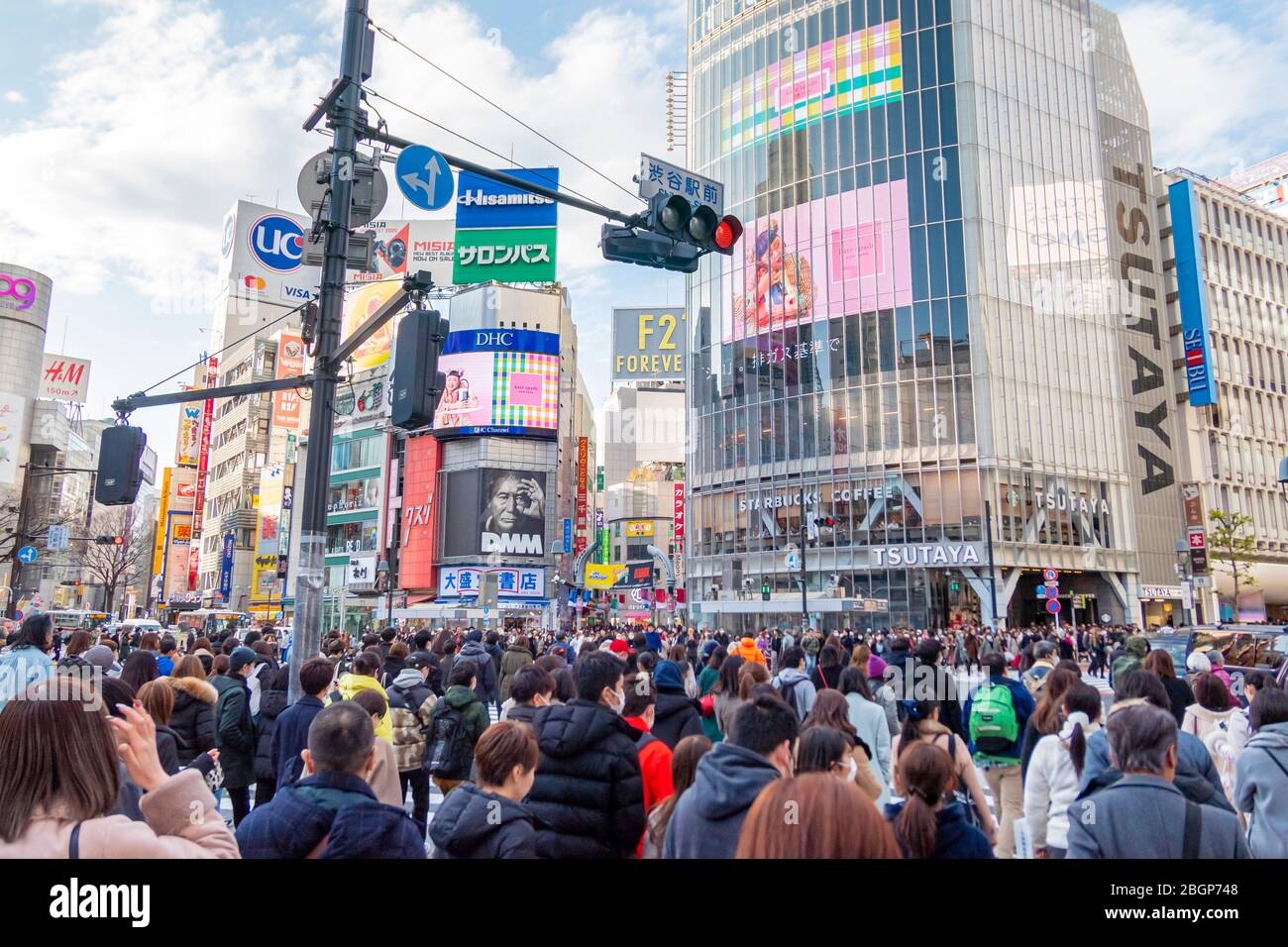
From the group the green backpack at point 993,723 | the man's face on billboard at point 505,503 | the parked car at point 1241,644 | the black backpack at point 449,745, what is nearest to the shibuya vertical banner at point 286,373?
the man's face on billboard at point 505,503

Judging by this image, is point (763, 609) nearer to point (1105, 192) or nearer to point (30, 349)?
point (1105, 192)

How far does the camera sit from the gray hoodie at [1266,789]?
14.8 ft

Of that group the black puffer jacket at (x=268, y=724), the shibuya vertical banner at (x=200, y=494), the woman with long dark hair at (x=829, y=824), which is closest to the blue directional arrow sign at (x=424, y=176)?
the black puffer jacket at (x=268, y=724)

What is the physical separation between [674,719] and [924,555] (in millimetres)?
47382

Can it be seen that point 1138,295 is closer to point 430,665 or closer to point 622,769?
point 430,665

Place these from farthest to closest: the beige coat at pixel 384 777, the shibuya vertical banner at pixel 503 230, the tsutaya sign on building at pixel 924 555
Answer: the tsutaya sign on building at pixel 924 555
the shibuya vertical banner at pixel 503 230
the beige coat at pixel 384 777

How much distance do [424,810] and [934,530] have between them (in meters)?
47.3

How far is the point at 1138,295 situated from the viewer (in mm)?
61062

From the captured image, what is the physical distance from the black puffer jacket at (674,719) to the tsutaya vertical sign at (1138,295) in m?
59.2

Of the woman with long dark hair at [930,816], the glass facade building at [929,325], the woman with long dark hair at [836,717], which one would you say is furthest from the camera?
the glass facade building at [929,325]

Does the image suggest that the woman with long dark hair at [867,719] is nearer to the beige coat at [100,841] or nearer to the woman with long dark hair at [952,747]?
the woman with long dark hair at [952,747]

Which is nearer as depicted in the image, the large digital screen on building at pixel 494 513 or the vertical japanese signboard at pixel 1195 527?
the vertical japanese signboard at pixel 1195 527

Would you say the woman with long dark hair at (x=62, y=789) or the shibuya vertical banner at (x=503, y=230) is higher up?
the shibuya vertical banner at (x=503, y=230)

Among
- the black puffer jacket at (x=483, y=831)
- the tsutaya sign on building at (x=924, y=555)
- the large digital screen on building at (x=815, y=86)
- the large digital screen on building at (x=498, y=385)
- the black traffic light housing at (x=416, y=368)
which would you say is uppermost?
the large digital screen on building at (x=815, y=86)
